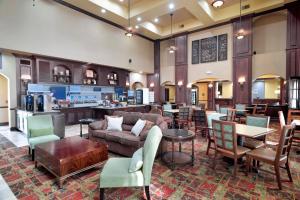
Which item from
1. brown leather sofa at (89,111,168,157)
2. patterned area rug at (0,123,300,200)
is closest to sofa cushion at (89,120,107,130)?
brown leather sofa at (89,111,168,157)

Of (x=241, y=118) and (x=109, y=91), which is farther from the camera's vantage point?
(x=109, y=91)

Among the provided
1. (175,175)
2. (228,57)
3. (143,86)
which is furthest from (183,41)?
(175,175)

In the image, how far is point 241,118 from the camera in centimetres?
659

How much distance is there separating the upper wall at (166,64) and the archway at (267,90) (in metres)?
5.31

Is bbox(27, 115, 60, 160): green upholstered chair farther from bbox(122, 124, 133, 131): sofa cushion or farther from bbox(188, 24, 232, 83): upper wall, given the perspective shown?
bbox(188, 24, 232, 83): upper wall

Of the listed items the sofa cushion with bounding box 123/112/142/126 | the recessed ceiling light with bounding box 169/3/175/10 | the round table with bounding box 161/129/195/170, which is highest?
the recessed ceiling light with bounding box 169/3/175/10

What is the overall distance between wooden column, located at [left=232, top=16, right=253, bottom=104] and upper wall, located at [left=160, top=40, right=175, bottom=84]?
12.5 ft

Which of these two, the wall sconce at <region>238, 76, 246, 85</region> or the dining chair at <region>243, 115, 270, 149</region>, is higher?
the wall sconce at <region>238, 76, 246, 85</region>

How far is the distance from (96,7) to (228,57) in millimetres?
7059

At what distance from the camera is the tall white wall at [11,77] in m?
6.25

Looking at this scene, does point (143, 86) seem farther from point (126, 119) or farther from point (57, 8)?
point (126, 119)

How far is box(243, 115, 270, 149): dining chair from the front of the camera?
3230 mm

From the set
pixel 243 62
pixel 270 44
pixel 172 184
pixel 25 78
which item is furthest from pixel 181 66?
pixel 172 184

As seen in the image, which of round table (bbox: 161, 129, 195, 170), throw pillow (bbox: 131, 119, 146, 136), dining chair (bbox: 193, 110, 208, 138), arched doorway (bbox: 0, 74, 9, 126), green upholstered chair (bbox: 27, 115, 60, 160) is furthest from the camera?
arched doorway (bbox: 0, 74, 9, 126)
